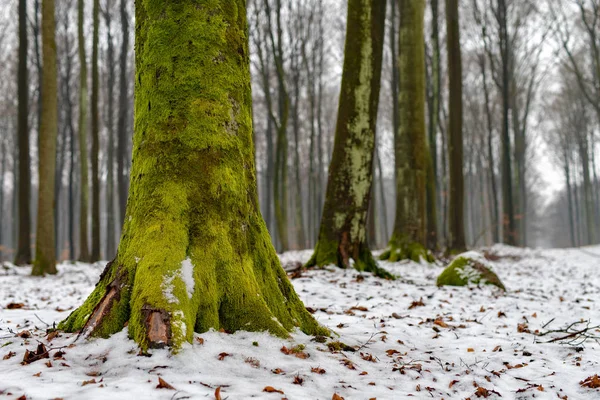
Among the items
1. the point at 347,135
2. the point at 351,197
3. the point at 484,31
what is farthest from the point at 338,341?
the point at 484,31

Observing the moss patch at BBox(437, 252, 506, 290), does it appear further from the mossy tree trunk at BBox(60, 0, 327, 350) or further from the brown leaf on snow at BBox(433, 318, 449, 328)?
the mossy tree trunk at BBox(60, 0, 327, 350)

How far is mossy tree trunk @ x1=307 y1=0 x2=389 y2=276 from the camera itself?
694 cm

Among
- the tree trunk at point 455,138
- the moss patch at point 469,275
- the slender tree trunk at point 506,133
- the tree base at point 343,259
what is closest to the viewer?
the moss patch at point 469,275

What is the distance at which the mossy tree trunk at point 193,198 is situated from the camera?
2.73 meters

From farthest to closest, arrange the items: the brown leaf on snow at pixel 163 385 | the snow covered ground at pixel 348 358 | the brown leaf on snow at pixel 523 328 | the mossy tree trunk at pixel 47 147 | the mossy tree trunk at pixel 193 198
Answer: the mossy tree trunk at pixel 47 147, the brown leaf on snow at pixel 523 328, the mossy tree trunk at pixel 193 198, the snow covered ground at pixel 348 358, the brown leaf on snow at pixel 163 385

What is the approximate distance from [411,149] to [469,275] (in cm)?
361

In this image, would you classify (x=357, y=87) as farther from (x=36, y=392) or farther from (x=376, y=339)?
(x=36, y=392)

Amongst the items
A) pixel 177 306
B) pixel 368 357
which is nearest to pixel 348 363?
pixel 368 357

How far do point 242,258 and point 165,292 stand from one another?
24.5 inches

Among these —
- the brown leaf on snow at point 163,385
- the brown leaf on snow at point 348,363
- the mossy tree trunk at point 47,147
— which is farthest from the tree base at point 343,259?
the mossy tree trunk at point 47,147

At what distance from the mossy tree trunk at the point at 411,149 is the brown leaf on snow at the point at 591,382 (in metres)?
6.32

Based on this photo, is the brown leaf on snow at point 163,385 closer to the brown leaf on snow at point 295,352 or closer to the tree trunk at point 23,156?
the brown leaf on snow at point 295,352

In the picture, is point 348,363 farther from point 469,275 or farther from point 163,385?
point 469,275

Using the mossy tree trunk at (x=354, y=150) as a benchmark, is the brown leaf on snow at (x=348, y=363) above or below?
below
